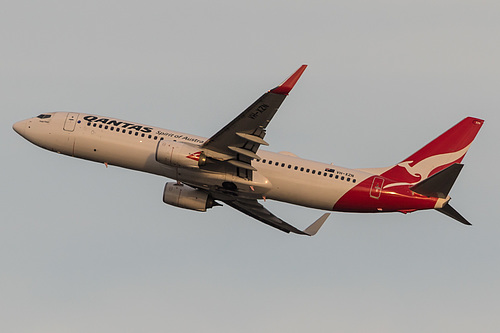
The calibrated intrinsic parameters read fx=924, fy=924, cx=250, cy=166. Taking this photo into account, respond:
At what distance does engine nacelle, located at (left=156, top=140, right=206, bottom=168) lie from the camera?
63812 mm

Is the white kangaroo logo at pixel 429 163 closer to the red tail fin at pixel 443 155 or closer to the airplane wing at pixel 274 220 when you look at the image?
the red tail fin at pixel 443 155

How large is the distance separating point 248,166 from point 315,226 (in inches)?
471

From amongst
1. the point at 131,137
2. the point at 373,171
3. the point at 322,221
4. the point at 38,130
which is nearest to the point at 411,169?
the point at 373,171

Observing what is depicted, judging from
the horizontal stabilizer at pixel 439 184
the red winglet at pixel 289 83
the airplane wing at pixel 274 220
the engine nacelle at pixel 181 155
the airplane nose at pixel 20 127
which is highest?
the red winglet at pixel 289 83

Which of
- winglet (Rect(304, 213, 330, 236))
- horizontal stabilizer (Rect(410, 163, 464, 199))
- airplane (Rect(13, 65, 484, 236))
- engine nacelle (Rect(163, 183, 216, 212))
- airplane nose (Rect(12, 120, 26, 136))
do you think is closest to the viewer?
horizontal stabilizer (Rect(410, 163, 464, 199))

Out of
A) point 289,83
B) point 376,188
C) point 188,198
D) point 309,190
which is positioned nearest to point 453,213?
point 376,188

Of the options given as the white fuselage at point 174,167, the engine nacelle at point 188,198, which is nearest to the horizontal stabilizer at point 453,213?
the white fuselage at point 174,167

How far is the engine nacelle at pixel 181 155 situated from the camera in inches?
2512

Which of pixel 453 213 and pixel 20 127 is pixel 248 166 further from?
pixel 20 127

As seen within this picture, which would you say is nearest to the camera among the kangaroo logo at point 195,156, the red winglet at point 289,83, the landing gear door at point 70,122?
the red winglet at point 289,83

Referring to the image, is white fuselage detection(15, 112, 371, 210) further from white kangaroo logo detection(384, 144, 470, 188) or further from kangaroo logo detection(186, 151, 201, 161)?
white kangaroo logo detection(384, 144, 470, 188)

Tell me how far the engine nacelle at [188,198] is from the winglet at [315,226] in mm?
8462

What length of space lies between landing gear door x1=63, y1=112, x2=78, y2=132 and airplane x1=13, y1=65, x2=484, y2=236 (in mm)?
76

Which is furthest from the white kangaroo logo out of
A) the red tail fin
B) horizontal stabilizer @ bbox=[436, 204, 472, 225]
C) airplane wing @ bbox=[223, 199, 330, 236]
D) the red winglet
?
the red winglet
